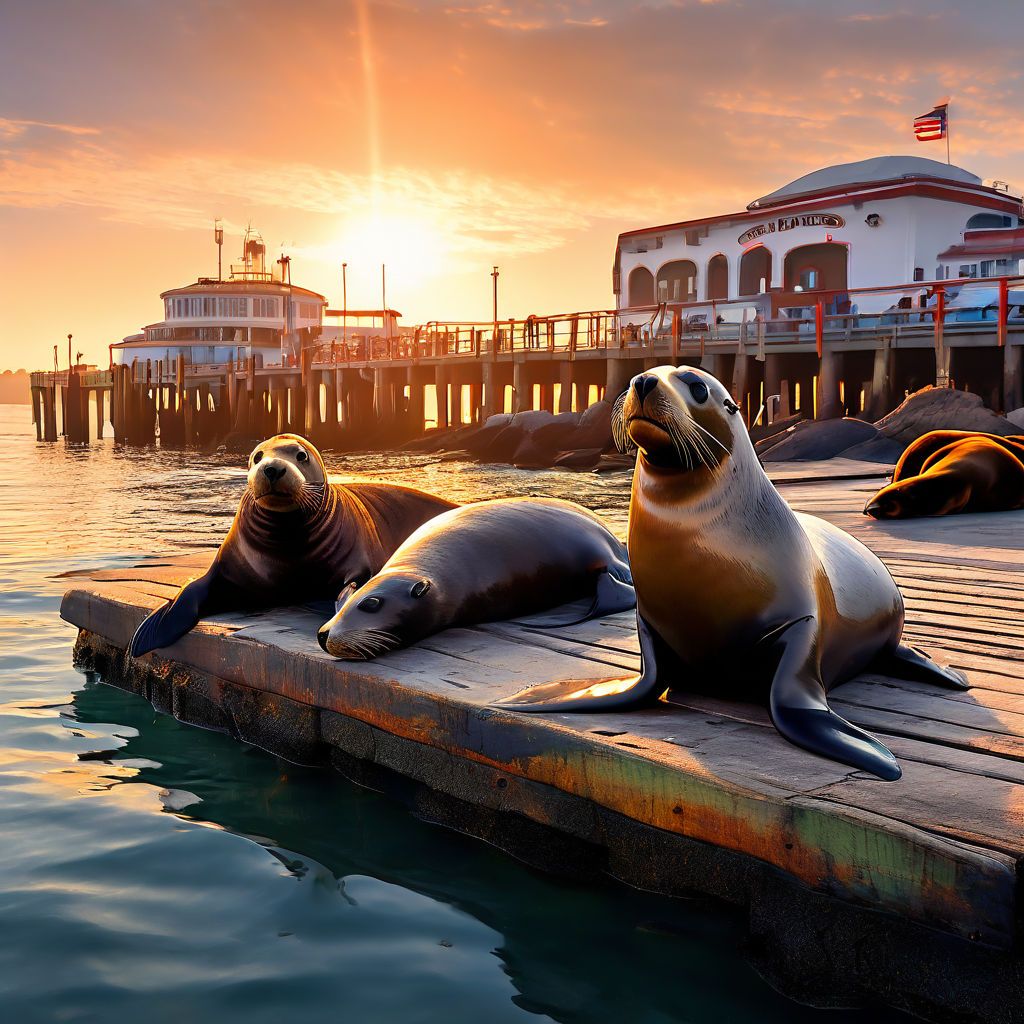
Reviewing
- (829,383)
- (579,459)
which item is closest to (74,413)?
(579,459)

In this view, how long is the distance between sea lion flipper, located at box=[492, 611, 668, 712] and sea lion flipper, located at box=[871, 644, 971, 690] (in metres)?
0.78

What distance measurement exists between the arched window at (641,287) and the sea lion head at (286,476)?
122ft

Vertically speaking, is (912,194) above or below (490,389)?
above

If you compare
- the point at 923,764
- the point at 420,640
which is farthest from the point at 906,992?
the point at 420,640

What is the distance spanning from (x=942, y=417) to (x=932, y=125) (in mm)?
28080

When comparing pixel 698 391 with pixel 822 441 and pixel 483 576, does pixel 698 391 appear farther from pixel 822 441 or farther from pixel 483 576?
pixel 822 441

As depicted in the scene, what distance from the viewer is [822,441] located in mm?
14555

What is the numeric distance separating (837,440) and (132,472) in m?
20.4

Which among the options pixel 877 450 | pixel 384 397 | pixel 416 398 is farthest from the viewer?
pixel 384 397

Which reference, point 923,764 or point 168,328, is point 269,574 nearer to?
point 923,764

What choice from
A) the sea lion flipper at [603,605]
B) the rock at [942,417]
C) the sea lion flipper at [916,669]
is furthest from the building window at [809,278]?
the sea lion flipper at [916,669]

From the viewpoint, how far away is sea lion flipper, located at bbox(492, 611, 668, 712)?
10.9 ft

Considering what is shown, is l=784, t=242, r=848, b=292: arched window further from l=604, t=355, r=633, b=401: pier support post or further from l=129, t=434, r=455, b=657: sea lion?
l=129, t=434, r=455, b=657: sea lion

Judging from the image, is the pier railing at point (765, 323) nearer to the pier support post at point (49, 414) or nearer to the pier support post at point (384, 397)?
the pier support post at point (384, 397)
